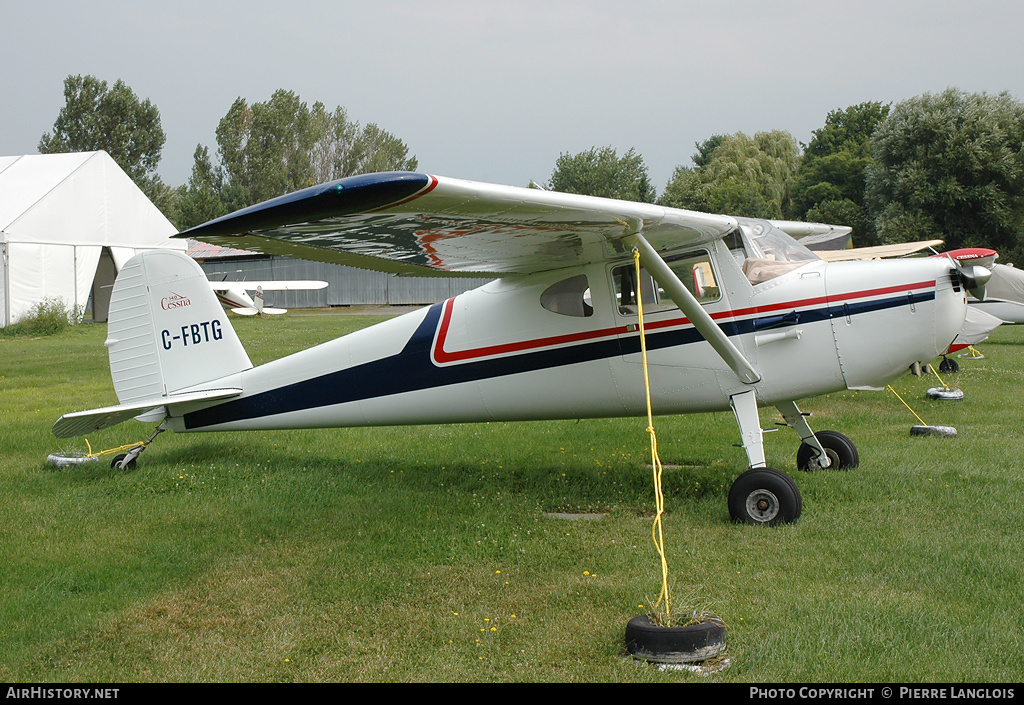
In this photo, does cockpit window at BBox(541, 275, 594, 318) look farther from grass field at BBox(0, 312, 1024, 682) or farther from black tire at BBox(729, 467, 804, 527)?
black tire at BBox(729, 467, 804, 527)

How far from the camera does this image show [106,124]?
225ft

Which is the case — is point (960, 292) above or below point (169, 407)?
above

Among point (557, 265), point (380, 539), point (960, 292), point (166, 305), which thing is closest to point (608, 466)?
point (557, 265)

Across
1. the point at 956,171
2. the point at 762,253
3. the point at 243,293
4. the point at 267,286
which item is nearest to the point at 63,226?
the point at 243,293

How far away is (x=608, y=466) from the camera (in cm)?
837

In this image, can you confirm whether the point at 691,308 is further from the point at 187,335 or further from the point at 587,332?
the point at 187,335

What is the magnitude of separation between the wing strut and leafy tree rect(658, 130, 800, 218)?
43.7m

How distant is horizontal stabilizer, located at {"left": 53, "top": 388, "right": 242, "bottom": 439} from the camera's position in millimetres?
7289

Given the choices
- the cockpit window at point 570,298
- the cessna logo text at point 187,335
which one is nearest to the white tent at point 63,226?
the cessna logo text at point 187,335

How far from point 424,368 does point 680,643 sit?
13.5ft

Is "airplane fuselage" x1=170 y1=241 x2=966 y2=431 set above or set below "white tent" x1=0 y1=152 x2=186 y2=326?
below

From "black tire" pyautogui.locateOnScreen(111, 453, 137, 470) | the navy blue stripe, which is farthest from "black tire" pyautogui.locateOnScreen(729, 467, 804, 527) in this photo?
"black tire" pyautogui.locateOnScreen(111, 453, 137, 470)

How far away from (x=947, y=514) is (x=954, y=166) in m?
35.5

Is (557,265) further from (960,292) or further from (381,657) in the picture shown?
(381,657)
